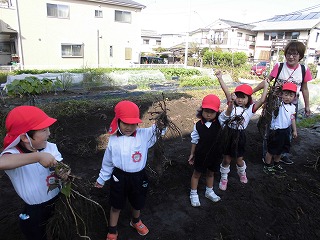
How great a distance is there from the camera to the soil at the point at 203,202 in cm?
261

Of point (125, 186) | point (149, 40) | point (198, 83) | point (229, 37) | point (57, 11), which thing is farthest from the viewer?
point (149, 40)

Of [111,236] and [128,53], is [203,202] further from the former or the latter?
[128,53]

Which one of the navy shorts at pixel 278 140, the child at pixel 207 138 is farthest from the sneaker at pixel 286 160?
the child at pixel 207 138

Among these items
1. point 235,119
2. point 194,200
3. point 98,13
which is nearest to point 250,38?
point 98,13

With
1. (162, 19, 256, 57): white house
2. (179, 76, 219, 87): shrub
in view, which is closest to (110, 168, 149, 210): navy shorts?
(179, 76, 219, 87): shrub

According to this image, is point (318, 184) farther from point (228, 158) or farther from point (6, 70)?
point (6, 70)

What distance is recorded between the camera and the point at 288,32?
3092 cm

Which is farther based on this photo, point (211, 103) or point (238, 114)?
point (238, 114)

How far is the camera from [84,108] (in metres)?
6.22

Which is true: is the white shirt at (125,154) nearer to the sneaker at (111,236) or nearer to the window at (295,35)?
the sneaker at (111,236)

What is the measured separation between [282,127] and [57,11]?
17152 mm

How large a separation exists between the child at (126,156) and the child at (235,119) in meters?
1.04

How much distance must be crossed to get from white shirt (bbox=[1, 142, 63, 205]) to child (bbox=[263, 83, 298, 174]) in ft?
10.6

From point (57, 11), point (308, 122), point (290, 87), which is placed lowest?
point (308, 122)
